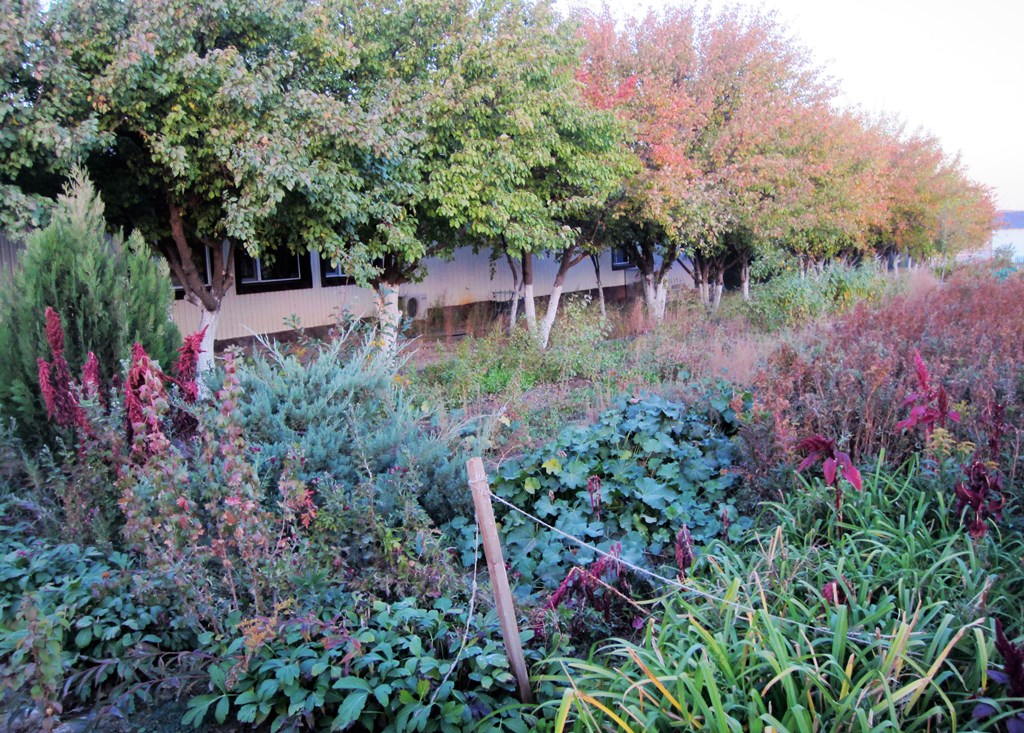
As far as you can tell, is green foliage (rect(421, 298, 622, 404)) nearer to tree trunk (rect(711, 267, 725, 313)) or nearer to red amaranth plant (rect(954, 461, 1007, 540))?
red amaranth plant (rect(954, 461, 1007, 540))

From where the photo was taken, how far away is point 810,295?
12.1 metres

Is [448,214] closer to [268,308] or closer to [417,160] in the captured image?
[417,160]

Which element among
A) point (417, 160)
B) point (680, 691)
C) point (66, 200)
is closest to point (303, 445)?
point (680, 691)

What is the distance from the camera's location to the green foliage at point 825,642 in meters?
2.16

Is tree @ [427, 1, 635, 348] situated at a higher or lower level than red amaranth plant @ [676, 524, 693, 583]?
higher

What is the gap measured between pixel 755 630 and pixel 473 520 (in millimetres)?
1992

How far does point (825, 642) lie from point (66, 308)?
504 centimetres

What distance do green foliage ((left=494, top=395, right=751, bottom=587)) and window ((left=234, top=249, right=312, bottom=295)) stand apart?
844 cm

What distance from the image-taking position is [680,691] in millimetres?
2154

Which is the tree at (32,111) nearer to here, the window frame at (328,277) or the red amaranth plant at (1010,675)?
the window frame at (328,277)

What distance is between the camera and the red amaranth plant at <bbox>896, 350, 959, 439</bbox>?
3510mm

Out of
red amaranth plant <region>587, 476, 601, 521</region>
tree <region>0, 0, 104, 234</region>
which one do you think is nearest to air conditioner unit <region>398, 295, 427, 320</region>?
tree <region>0, 0, 104, 234</region>

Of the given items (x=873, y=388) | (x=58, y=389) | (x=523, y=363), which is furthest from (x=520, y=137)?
(x=58, y=389)

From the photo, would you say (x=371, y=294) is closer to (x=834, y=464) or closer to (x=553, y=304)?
(x=553, y=304)
